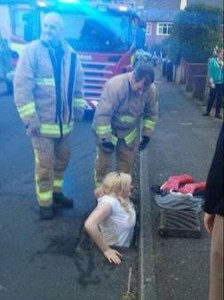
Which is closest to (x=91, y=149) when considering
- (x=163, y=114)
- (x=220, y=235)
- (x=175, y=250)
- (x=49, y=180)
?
(x=49, y=180)

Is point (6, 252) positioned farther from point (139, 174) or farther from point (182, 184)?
point (139, 174)

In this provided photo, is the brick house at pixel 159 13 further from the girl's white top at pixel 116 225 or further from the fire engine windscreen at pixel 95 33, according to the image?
the girl's white top at pixel 116 225

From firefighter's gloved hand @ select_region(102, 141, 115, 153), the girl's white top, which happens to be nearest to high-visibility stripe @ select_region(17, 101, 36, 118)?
firefighter's gloved hand @ select_region(102, 141, 115, 153)

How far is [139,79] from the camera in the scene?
14.5ft

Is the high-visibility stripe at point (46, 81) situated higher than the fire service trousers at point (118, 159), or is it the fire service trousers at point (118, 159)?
the high-visibility stripe at point (46, 81)

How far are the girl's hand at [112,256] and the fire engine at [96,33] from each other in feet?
22.8

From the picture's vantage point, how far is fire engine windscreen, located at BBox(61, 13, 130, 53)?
10.4m

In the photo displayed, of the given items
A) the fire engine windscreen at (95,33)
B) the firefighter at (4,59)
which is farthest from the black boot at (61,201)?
the firefighter at (4,59)

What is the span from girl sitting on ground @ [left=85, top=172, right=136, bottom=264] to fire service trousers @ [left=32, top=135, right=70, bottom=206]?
0.68 m

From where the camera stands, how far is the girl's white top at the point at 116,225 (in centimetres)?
405

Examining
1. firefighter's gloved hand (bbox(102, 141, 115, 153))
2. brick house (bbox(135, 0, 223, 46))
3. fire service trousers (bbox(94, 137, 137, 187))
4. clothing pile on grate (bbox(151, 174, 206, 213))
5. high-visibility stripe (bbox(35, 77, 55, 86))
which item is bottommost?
clothing pile on grate (bbox(151, 174, 206, 213))

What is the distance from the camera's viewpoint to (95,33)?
412 inches

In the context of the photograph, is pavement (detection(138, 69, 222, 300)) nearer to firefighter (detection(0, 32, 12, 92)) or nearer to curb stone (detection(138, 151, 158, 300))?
curb stone (detection(138, 151, 158, 300))

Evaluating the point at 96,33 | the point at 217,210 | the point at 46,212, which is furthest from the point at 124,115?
the point at 96,33
